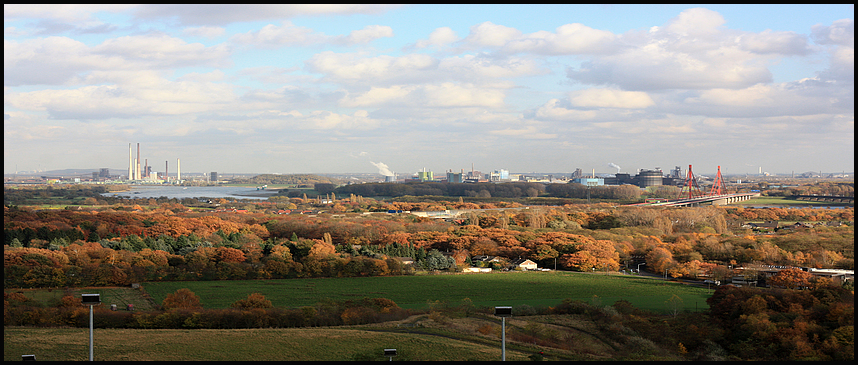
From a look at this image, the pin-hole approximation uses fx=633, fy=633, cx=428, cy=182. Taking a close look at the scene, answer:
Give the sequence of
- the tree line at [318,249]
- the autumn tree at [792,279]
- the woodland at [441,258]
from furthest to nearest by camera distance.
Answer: the tree line at [318,249] → the autumn tree at [792,279] → the woodland at [441,258]

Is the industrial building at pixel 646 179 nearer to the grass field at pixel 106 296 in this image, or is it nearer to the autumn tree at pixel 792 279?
the autumn tree at pixel 792 279

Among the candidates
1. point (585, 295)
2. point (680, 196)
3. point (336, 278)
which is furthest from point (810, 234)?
point (680, 196)

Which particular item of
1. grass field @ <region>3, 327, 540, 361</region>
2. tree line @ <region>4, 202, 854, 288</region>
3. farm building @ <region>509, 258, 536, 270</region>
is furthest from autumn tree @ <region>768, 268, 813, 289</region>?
grass field @ <region>3, 327, 540, 361</region>

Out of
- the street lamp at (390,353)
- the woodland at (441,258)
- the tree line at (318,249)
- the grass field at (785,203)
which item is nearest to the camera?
the street lamp at (390,353)

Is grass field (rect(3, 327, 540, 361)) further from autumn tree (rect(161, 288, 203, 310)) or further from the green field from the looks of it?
the green field

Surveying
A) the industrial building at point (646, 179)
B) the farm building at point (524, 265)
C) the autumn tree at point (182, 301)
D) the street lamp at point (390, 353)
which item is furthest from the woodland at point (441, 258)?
the industrial building at point (646, 179)

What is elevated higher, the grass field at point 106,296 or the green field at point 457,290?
the grass field at point 106,296

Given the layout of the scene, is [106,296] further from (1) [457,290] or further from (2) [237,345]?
(1) [457,290]
